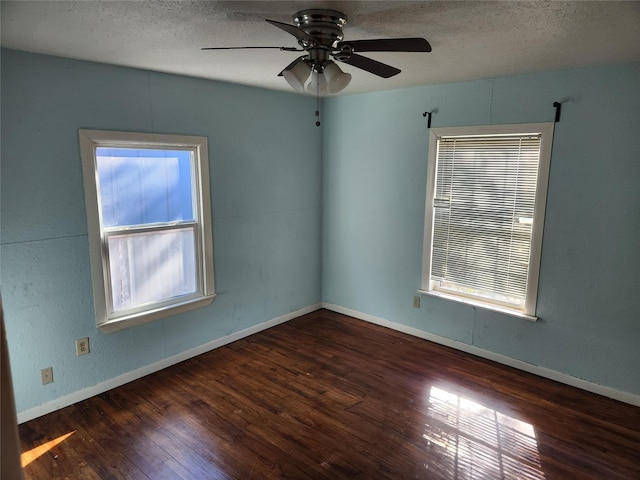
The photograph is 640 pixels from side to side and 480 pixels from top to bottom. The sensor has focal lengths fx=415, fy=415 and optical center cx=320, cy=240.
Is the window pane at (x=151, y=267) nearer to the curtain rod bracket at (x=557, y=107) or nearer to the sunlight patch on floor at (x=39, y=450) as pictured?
the sunlight patch on floor at (x=39, y=450)

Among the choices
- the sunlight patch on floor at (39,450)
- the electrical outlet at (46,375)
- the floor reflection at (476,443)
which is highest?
the electrical outlet at (46,375)

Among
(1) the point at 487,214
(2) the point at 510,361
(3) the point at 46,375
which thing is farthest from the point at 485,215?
(3) the point at 46,375

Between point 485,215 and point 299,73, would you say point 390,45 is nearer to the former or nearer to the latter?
point 299,73

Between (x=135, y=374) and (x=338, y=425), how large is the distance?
1.67 meters

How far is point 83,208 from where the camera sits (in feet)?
9.25

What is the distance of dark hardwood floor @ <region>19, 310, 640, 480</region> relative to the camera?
2.33 meters

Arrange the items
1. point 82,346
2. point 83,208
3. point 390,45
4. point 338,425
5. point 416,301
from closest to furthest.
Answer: point 390,45
point 338,425
point 83,208
point 82,346
point 416,301

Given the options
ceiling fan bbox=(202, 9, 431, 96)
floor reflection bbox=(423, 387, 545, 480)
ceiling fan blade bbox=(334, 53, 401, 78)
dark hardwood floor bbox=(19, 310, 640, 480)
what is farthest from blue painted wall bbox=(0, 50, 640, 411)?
ceiling fan blade bbox=(334, 53, 401, 78)

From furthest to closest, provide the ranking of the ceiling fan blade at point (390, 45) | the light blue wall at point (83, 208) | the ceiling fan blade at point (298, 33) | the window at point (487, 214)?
1. the window at point (487, 214)
2. the light blue wall at point (83, 208)
3. the ceiling fan blade at point (390, 45)
4. the ceiling fan blade at point (298, 33)

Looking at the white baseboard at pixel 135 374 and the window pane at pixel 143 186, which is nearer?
the white baseboard at pixel 135 374

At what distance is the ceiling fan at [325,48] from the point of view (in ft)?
5.99

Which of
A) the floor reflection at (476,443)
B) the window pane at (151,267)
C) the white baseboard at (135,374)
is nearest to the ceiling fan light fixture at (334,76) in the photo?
the window pane at (151,267)

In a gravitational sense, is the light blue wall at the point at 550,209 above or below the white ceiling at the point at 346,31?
below

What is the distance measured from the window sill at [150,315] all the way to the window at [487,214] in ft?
6.78
